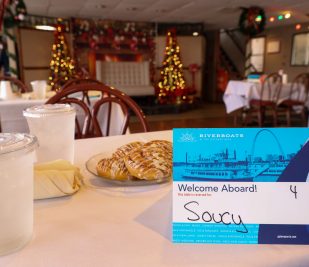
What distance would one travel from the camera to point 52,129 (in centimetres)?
67

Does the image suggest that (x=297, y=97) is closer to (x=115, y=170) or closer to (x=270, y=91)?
(x=270, y=91)

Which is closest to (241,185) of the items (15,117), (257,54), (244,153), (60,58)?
(244,153)

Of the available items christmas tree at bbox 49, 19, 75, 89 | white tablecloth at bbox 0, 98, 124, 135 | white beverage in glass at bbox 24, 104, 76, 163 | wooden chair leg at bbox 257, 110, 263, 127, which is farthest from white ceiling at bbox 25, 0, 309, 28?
white beverage in glass at bbox 24, 104, 76, 163

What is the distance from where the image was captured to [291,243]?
0.41m

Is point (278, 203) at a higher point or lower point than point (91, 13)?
lower

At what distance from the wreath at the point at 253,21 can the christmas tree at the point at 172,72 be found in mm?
2605

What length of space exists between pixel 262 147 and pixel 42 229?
0.35m

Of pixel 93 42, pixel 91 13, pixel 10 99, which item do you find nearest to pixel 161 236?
pixel 10 99

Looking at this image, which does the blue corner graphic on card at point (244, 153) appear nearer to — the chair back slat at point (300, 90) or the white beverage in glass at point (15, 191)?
the white beverage in glass at point (15, 191)

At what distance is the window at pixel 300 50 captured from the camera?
836cm

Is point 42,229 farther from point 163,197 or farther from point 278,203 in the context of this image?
point 278,203

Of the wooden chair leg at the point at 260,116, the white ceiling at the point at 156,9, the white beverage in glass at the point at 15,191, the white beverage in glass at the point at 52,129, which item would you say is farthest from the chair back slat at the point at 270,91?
the white beverage in glass at the point at 15,191

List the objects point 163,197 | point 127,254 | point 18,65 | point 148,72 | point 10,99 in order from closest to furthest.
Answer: point 127,254 → point 163,197 → point 10,99 → point 18,65 → point 148,72

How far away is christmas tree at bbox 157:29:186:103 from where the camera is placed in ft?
26.4
